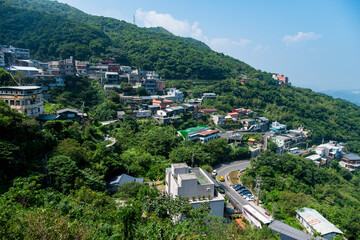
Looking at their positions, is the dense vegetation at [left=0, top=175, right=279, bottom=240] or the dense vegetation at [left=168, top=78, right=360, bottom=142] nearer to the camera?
the dense vegetation at [left=0, top=175, right=279, bottom=240]

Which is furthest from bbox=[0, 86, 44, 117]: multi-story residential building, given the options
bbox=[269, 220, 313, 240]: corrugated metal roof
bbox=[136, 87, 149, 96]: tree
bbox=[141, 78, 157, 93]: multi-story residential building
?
bbox=[141, 78, 157, 93]: multi-story residential building

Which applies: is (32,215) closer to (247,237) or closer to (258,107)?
(247,237)

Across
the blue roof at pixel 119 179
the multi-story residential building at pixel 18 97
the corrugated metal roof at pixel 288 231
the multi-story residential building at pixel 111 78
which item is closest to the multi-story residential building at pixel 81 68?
the multi-story residential building at pixel 111 78

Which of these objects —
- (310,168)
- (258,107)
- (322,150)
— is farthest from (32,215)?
(258,107)

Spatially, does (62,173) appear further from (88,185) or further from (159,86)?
(159,86)

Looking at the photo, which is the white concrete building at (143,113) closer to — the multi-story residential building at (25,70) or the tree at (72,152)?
the tree at (72,152)

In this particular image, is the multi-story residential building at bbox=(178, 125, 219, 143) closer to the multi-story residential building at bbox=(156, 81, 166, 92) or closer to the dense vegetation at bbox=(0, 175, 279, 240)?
the dense vegetation at bbox=(0, 175, 279, 240)

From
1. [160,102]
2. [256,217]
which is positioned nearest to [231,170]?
[256,217]

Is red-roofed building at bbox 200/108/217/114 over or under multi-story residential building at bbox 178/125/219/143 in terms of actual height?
over
